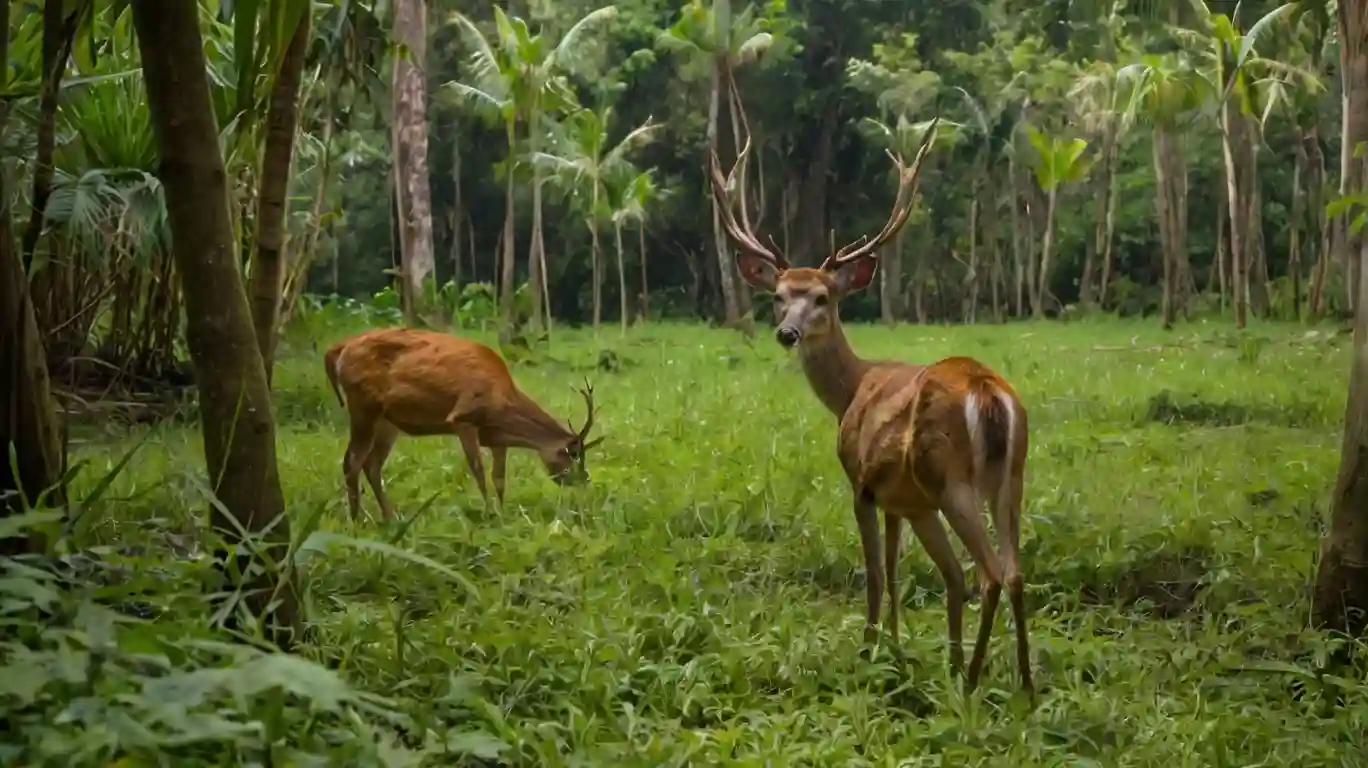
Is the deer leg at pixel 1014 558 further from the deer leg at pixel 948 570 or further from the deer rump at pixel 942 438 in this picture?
the deer leg at pixel 948 570

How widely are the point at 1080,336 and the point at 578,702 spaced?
6.07 m

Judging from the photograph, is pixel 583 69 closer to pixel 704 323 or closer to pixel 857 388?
pixel 704 323

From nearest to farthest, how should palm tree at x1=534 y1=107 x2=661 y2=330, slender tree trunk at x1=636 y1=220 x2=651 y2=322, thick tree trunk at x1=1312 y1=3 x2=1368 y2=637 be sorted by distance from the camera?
1. thick tree trunk at x1=1312 y1=3 x2=1368 y2=637
2. slender tree trunk at x1=636 y1=220 x2=651 y2=322
3. palm tree at x1=534 y1=107 x2=661 y2=330

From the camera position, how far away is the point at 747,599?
3488 mm

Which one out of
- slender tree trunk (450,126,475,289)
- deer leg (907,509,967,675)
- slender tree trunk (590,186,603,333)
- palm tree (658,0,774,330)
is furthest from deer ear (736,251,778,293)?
slender tree trunk (450,126,475,289)

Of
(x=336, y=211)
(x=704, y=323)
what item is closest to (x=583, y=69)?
(x=704, y=323)

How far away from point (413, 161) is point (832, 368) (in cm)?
631

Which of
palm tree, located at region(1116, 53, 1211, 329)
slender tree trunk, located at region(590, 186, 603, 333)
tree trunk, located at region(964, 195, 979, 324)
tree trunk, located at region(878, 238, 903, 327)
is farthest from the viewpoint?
palm tree, located at region(1116, 53, 1211, 329)

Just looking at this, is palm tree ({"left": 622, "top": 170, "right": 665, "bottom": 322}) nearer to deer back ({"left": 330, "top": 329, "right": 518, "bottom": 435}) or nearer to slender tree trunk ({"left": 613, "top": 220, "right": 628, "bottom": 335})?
slender tree trunk ({"left": 613, "top": 220, "right": 628, "bottom": 335})

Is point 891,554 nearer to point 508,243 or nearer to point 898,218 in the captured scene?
point 898,218

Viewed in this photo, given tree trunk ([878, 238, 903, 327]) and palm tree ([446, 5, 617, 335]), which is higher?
palm tree ([446, 5, 617, 335])

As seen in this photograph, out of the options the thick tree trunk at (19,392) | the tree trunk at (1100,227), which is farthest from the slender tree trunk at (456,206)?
the thick tree trunk at (19,392)

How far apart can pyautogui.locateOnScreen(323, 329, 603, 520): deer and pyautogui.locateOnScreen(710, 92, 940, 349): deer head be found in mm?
1064

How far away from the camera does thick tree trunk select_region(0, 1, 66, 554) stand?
2314 millimetres
